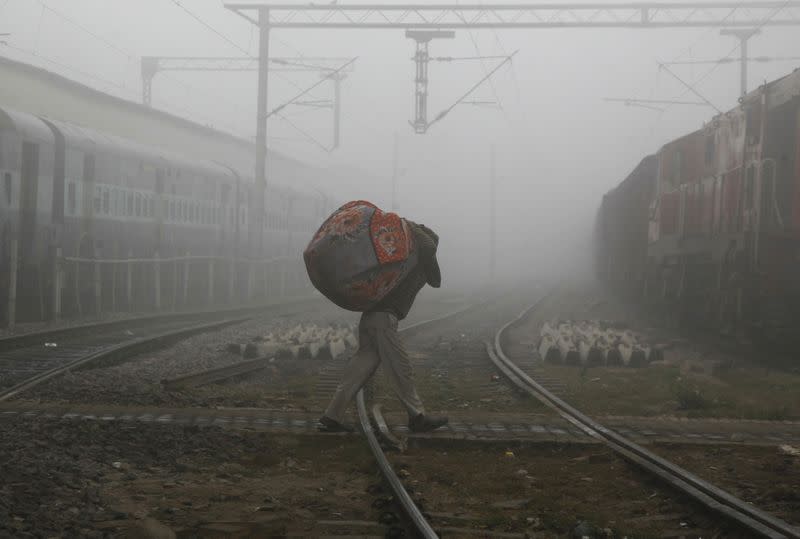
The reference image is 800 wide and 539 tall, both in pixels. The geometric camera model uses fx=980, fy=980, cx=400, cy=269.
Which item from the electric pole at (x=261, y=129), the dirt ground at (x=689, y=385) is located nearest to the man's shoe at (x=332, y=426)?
the dirt ground at (x=689, y=385)

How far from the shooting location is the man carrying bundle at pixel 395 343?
729 centimetres

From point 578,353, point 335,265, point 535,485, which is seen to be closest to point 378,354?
point 335,265

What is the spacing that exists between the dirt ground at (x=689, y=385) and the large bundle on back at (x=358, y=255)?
9.29 feet

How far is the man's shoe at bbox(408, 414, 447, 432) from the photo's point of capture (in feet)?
24.1

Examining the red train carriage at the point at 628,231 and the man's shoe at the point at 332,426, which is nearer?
the man's shoe at the point at 332,426

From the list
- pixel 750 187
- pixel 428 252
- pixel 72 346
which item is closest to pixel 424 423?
pixel 428 252

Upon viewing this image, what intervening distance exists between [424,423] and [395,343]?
0.64 meters

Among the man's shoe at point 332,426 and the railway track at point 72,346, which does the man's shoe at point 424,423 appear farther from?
the railway track at point 72,346

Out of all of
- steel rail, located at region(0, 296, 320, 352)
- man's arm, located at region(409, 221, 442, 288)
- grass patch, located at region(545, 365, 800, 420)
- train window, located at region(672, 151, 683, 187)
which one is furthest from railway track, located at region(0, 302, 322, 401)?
train window, located at region(672, 151, 683, 187)

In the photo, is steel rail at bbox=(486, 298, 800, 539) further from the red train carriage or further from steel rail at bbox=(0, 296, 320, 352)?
the red train carriage

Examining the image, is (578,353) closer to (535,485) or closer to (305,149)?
(535,485)

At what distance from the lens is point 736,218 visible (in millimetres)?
13914

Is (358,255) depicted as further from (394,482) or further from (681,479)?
(681,479)

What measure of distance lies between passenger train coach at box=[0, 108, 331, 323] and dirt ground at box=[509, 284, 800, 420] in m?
9.65
